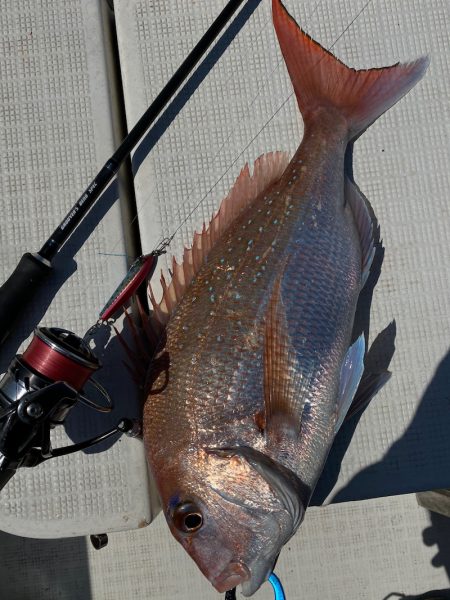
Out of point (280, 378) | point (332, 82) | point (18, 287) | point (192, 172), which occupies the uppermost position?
point (332, 82)

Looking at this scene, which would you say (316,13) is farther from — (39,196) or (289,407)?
(289,407)

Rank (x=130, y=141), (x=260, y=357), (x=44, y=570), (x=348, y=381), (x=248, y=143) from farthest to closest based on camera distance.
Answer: (x=44, y=570)
(x=248, y=143)
(x=130, y=141)
(x=348, y=381)
(x=260, y=357)

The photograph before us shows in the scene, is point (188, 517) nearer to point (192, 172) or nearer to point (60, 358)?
point (60, 358)

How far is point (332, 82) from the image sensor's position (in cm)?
154

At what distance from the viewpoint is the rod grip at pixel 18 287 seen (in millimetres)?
1461

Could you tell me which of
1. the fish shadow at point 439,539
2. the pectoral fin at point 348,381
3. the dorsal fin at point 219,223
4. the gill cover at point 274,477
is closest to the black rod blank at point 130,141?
the dorsal fin at point 219,223

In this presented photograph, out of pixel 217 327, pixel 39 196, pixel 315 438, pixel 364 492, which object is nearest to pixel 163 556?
pixel 364 492

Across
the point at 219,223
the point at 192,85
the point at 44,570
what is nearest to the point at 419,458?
the point at 219,223

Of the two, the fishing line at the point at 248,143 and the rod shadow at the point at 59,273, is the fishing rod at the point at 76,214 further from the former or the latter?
the fishing line at the point at 248,143

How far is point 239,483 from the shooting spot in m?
1.23

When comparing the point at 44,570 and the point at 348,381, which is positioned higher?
the point at 348,381

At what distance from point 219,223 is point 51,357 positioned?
21.6 inches

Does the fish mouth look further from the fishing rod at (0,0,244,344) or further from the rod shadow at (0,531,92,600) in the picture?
the rod shadow at (0,531,92,600)

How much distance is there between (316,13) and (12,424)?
1476mm
